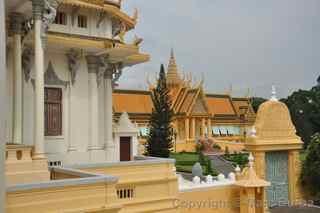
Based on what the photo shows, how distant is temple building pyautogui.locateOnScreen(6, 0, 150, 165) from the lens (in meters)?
9.89

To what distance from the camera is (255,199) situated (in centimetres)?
1247

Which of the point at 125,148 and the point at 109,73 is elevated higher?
the point at 109,73

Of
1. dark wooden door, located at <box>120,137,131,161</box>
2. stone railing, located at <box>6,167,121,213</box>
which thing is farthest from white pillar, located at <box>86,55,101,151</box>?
stone railing, located at <box>6,167,121,213</box>

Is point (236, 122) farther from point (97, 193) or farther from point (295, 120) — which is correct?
point (97, 193)

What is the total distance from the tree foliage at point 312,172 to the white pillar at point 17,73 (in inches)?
376

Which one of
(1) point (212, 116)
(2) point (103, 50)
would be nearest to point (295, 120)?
(1) point (212, 116)

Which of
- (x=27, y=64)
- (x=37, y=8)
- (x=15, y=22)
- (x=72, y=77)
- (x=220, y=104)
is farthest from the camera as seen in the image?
(x=220, y=104)

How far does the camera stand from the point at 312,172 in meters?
14.0

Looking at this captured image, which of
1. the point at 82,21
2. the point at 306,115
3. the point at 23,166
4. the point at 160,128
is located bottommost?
the point at 23,166

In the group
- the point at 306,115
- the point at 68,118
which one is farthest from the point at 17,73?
the point at 306,115

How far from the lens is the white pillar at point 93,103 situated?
39.7 feet

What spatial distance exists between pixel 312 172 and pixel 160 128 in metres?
12.4

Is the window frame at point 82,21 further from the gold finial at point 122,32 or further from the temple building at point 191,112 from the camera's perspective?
the temple building at point 191,112

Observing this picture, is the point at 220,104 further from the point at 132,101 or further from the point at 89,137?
the point at 89,137
